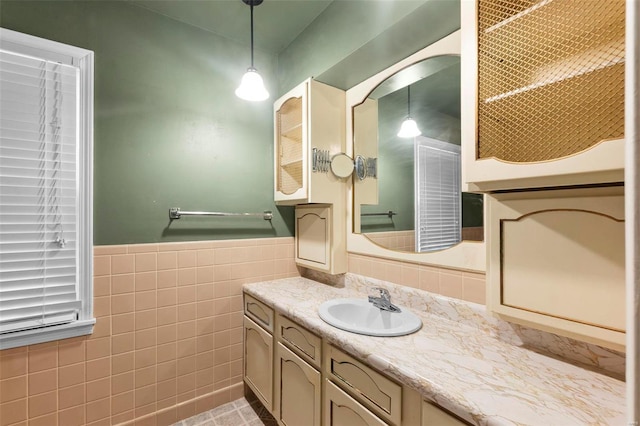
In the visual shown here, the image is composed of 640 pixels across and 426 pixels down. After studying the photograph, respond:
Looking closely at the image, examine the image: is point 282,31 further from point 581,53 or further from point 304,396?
point 304,396

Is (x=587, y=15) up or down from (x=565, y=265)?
up

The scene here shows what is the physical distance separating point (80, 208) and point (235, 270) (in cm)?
90

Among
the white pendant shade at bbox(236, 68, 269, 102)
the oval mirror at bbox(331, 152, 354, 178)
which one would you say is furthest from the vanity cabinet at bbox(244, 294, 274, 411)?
the white pendant shade at bbox(236, 68, 269, 102)

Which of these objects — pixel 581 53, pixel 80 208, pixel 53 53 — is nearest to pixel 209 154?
pixel 80 208

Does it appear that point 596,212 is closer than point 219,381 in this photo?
Yes

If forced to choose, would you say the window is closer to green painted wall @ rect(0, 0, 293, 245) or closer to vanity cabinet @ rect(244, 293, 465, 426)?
green painted wall @ rect(0, 0, 293, 245)

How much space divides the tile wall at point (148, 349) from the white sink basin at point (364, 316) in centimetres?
73

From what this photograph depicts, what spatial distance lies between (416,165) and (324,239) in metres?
0.73

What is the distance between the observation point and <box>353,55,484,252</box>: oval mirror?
1294 millimetres

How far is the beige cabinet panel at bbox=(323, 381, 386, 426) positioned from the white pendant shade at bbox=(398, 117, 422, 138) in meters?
1.22

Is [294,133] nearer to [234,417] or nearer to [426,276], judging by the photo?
[426,276]

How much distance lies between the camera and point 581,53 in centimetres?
73

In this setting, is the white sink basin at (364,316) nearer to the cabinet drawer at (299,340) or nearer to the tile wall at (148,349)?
the cabinet drawer at (299,340)

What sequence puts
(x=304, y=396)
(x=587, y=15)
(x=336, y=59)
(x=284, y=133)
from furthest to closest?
(x=284, y=133) < (x=336, y=59) < (x=304, y=396) < (x=587, y=15)
